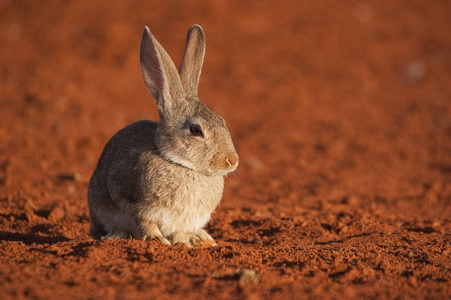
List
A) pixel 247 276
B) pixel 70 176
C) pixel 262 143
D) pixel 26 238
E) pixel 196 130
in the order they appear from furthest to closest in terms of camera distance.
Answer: pixel 262 143
pixel 70 176
pixel 26 238
pixel 196 130
pixel 247 276

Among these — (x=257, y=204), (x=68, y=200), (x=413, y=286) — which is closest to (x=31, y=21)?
(x=68, y=200)

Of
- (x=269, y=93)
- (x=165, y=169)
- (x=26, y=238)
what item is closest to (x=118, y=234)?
(x=165, y=169)

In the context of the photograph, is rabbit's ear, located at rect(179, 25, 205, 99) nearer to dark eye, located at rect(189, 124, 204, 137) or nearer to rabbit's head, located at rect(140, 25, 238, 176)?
rabbit's head, located at rect(140, 25, 238, 176)

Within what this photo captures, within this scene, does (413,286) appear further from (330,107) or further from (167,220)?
(330,107)

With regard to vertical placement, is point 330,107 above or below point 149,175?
above

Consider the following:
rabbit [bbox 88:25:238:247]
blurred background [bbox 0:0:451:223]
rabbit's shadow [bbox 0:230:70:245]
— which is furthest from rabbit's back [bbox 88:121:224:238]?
blurred background [bbox 0:0:451:223]

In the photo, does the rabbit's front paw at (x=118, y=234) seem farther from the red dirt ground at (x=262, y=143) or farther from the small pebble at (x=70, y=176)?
the small pebble at (x=70, y=176)

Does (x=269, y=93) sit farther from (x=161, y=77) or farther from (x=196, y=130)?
(x=196, y=130)

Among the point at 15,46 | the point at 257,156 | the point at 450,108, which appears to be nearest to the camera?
the point at 257,156
